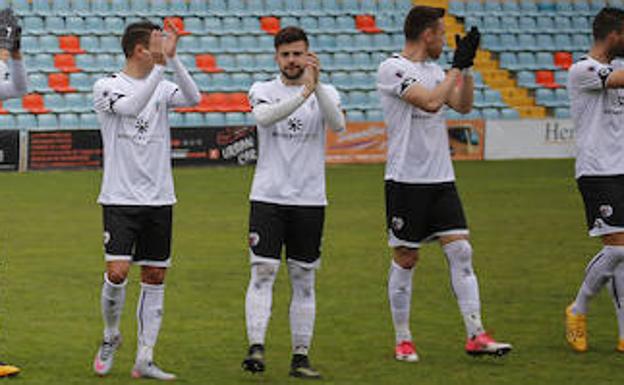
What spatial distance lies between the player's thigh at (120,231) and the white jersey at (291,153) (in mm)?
764

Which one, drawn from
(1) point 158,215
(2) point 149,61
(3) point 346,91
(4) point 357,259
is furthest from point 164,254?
(3) point 346,91

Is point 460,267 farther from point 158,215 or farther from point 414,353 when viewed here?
point 158,215

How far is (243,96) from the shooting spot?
33156 mm

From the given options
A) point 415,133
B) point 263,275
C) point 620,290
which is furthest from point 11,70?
point 620,290

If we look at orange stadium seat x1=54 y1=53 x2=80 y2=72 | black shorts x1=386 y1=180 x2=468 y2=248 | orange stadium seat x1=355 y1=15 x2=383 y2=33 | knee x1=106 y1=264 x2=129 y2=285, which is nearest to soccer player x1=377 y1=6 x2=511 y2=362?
black shorts x1=386 y1=180 x2=468 y2=248

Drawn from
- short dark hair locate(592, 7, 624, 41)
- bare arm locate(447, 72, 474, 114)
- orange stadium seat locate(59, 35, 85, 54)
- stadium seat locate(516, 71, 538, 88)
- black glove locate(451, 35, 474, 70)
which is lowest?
stadium seat locate(516, 71, 538, 88)

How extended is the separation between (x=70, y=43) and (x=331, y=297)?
21.5 m

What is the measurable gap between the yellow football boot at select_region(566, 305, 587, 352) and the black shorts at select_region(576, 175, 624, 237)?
23.7 inches

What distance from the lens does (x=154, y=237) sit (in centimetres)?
900

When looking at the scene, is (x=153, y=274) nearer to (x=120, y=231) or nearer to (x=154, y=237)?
(x=154, y=237)

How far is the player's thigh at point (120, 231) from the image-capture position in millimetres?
8898

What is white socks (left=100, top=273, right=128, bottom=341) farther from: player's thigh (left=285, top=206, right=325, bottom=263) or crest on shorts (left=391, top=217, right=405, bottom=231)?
crest on shorts (left=391, top=217, right=405, bottom=231)

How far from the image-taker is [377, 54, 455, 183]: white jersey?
9586 mm

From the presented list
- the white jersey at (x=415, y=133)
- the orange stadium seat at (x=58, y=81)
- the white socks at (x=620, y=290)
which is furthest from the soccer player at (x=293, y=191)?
the orange stadium seat at (x=58, y=81)
